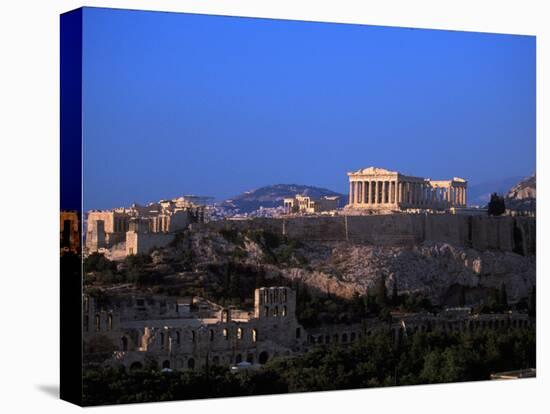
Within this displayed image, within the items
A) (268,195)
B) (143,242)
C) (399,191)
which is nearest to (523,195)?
(399,191)

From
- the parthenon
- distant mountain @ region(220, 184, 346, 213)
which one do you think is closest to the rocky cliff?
distant mountain @ region(220, 184, 346, 213)

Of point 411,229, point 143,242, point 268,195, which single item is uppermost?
point 268,195

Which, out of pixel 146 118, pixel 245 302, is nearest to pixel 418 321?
pixel 245 302

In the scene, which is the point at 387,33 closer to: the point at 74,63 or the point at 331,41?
the point at 331,41

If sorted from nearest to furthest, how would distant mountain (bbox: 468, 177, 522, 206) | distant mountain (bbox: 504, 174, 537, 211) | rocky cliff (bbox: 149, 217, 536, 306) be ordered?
1. rocky cliff (bbox: 149, 217, 536, 306)
2. distant mountain (bbox: 468, 177, 522, 206)
3. distant mountain (bbox: 504, 174, 537, 211)

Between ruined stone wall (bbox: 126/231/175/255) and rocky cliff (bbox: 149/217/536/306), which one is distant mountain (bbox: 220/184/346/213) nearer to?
rocky cliff (bbox: 149/217/536/306)

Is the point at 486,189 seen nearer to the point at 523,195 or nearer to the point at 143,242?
the point at 523,195

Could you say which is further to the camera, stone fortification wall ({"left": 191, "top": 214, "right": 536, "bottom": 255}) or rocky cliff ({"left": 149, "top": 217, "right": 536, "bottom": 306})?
stone fortification wall ({"left": 191, "top": 214, "right": 536, "bottom": 255})
